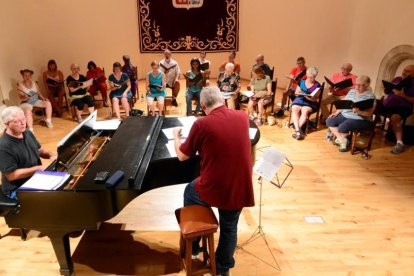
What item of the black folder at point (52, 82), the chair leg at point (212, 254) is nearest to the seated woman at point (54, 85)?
the black folder at point (52, 82)

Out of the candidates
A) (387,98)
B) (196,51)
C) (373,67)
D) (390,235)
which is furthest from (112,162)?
(196,51)

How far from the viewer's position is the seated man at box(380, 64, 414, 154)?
5.00m

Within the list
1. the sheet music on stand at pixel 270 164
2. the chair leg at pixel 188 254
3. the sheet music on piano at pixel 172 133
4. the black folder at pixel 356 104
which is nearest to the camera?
the chair leg at pixel 188 254

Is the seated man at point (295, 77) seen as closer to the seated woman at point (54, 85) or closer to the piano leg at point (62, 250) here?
the seated woman at point (54, 85)

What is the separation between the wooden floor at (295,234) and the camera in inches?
113

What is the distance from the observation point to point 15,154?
2711 millimetres

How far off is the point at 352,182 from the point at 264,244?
1.76 meters

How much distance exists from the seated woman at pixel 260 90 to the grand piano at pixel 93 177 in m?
2.84

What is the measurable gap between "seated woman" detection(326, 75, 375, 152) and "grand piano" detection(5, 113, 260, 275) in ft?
7.58

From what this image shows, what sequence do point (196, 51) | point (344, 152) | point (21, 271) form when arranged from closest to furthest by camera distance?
point (21, 271)
point (344, 152)
point (196, 51)

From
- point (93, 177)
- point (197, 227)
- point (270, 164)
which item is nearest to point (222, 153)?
point (197, 227)

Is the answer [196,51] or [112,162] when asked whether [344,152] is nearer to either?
[112,162]

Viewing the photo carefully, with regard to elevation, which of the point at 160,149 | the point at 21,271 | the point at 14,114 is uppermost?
the point at 14,114

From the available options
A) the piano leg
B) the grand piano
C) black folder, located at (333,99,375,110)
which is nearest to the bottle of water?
black folder, located at (333,99,375,110)
